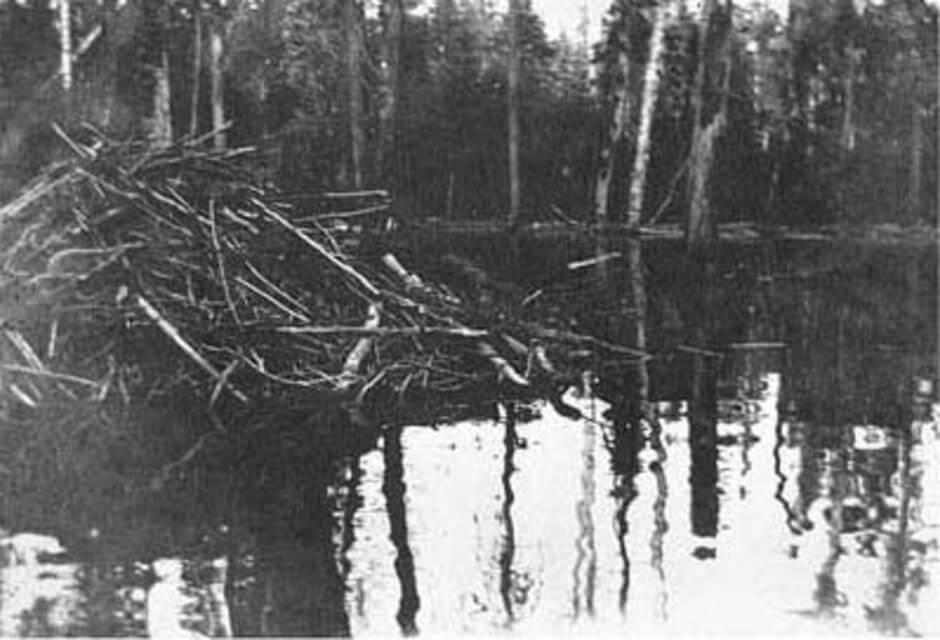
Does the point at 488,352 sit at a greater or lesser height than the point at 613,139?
lesser

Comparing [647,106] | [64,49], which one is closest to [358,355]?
[64,49]

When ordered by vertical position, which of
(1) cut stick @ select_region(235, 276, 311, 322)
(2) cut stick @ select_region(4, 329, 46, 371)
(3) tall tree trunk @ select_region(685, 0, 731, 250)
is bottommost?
(2) cut stick @ select_region(4, 329, 46, 371)

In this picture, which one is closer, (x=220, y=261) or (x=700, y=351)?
(x=220, y=261)

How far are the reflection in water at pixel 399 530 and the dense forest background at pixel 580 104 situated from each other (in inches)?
620

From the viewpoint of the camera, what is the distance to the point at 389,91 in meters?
30.7

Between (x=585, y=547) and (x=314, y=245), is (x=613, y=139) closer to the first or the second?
(x=314, y=245)

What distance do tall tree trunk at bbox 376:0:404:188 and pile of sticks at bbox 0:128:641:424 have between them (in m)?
21.0

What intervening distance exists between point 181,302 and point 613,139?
21.9 meters

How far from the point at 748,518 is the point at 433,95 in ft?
84.6

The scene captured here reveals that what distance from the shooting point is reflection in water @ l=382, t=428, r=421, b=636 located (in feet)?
14.2

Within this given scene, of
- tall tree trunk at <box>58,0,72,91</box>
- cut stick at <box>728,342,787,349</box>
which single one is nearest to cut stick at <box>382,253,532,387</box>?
cut stick at <box>728,342,787,349</box>

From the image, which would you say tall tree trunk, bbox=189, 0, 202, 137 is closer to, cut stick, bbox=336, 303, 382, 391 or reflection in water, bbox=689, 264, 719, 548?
reflection in water, bbox=689, 264, 719, 548

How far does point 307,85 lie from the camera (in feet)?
88.2

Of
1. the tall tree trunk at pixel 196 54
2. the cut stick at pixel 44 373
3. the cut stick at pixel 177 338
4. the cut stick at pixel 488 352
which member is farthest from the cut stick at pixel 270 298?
the tall tree trunk at pixel 196 54
